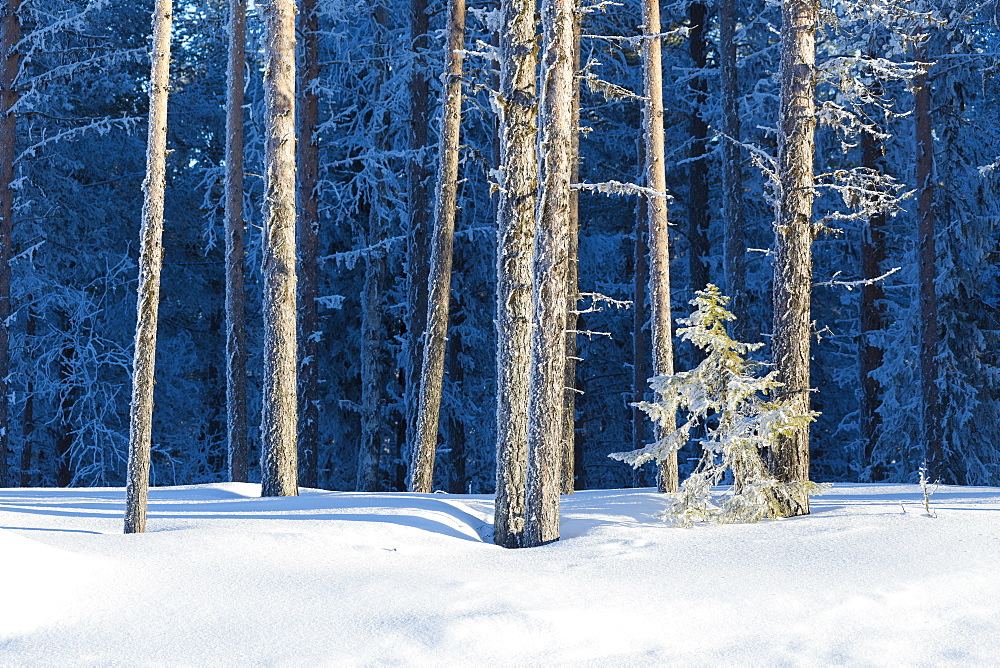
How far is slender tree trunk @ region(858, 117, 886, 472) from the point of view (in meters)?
21.1

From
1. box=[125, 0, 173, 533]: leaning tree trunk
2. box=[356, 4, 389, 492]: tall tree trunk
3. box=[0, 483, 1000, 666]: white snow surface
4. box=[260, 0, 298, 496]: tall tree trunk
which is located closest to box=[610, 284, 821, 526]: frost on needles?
box=[0, 483, 1000, 666]: white snow surface

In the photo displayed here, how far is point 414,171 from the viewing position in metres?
17.5

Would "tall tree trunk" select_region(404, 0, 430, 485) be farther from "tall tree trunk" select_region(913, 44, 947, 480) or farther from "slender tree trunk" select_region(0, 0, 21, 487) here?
"tall tree trunk" select_region(913, 44, 947, 480)

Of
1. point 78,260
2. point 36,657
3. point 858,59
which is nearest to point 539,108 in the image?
point 858,59

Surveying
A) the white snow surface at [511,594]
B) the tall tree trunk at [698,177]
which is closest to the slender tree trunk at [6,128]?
the white snow surface at [511,594]

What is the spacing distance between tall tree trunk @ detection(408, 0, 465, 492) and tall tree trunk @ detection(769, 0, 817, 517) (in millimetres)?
→ 5788

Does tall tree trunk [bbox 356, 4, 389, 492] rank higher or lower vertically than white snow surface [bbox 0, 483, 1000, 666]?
higher

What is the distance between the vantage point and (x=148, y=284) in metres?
9.44

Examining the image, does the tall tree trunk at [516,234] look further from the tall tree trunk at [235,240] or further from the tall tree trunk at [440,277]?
the tall tree trunk at [235,240]

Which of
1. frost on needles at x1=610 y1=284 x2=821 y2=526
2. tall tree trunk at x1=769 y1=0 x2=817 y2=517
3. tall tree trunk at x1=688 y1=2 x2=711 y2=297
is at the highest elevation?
tall tree trunk at x1=688 y1=2 x2=711 y2=297

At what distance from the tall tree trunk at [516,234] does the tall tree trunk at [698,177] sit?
43.1ft

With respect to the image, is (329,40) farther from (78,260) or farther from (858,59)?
(858,59)

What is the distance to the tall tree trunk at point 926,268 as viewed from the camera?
18406mm

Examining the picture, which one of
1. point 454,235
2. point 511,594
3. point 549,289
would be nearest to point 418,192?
point 454,235
